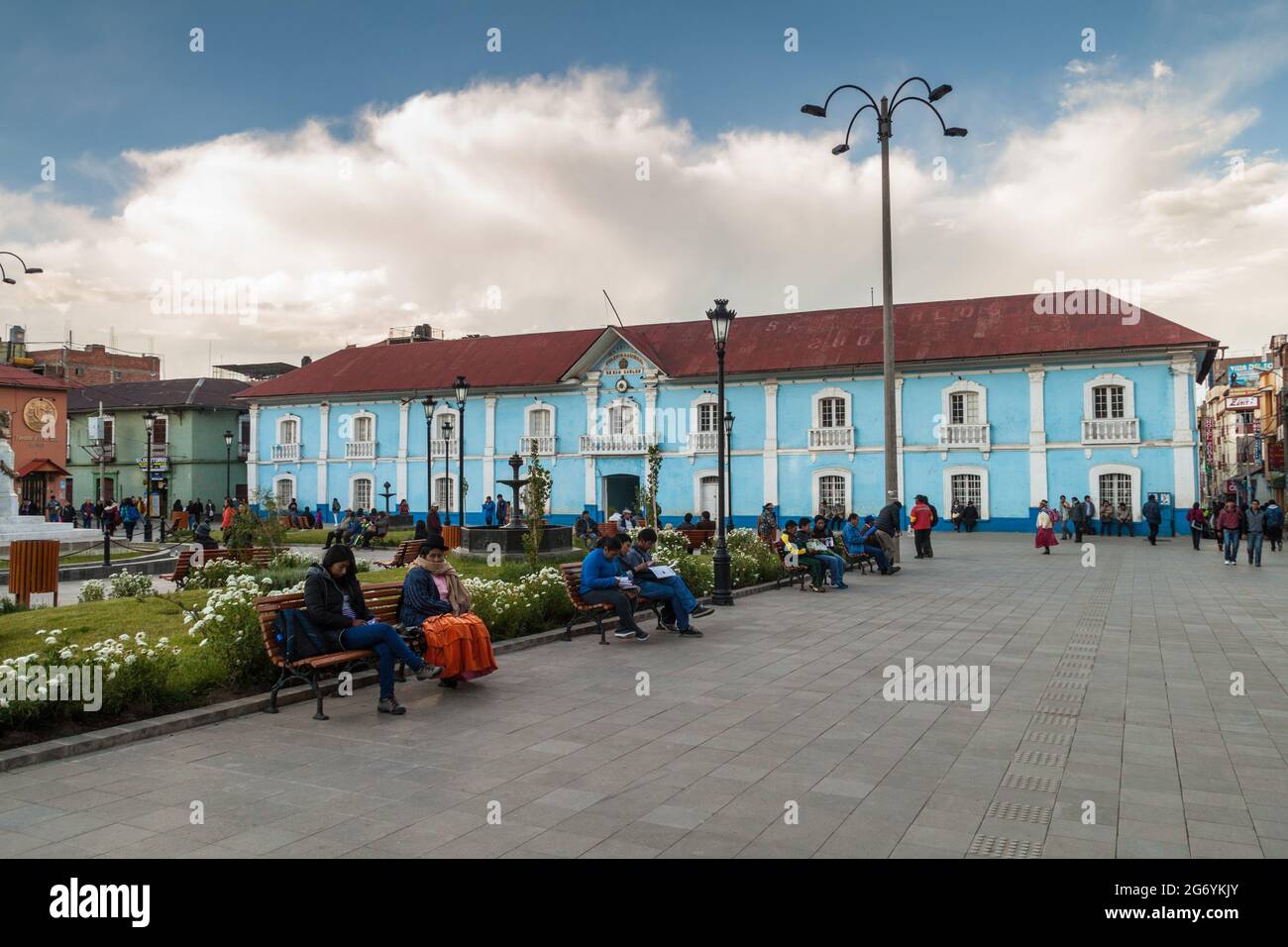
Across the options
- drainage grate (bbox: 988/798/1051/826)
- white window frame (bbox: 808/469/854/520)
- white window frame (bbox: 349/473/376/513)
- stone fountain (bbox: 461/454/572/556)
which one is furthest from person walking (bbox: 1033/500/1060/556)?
white window frame (bbox: 349/473/376/513)

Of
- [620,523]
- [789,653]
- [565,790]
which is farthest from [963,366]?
[565,790]

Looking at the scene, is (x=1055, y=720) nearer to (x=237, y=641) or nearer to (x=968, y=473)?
(x=237, y=641)

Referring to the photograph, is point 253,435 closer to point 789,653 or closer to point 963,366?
point 963,366

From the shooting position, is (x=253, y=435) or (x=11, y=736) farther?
(x=253, y=435)

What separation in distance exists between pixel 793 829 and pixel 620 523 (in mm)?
20301

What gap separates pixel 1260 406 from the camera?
63.4 meters

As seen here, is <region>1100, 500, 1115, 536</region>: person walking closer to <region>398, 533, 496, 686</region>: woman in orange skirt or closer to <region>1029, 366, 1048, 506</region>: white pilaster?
<region>1029, 366, 1048, 506</region>: white pilaster

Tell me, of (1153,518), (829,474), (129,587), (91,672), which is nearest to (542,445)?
(829,474)

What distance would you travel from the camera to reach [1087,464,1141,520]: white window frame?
31484mm

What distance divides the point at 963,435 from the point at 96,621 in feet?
97.0

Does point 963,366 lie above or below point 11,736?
above

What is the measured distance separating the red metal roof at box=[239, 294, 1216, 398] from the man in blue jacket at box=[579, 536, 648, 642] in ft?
85.3

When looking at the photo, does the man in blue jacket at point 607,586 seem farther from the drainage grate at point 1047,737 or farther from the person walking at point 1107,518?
the person walking at point 1107,518

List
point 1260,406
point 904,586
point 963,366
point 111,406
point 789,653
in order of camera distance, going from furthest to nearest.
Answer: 1. point 1260,406
2. point 111,406
3. point 963,366
4. point 904,586
5. point 789,653
